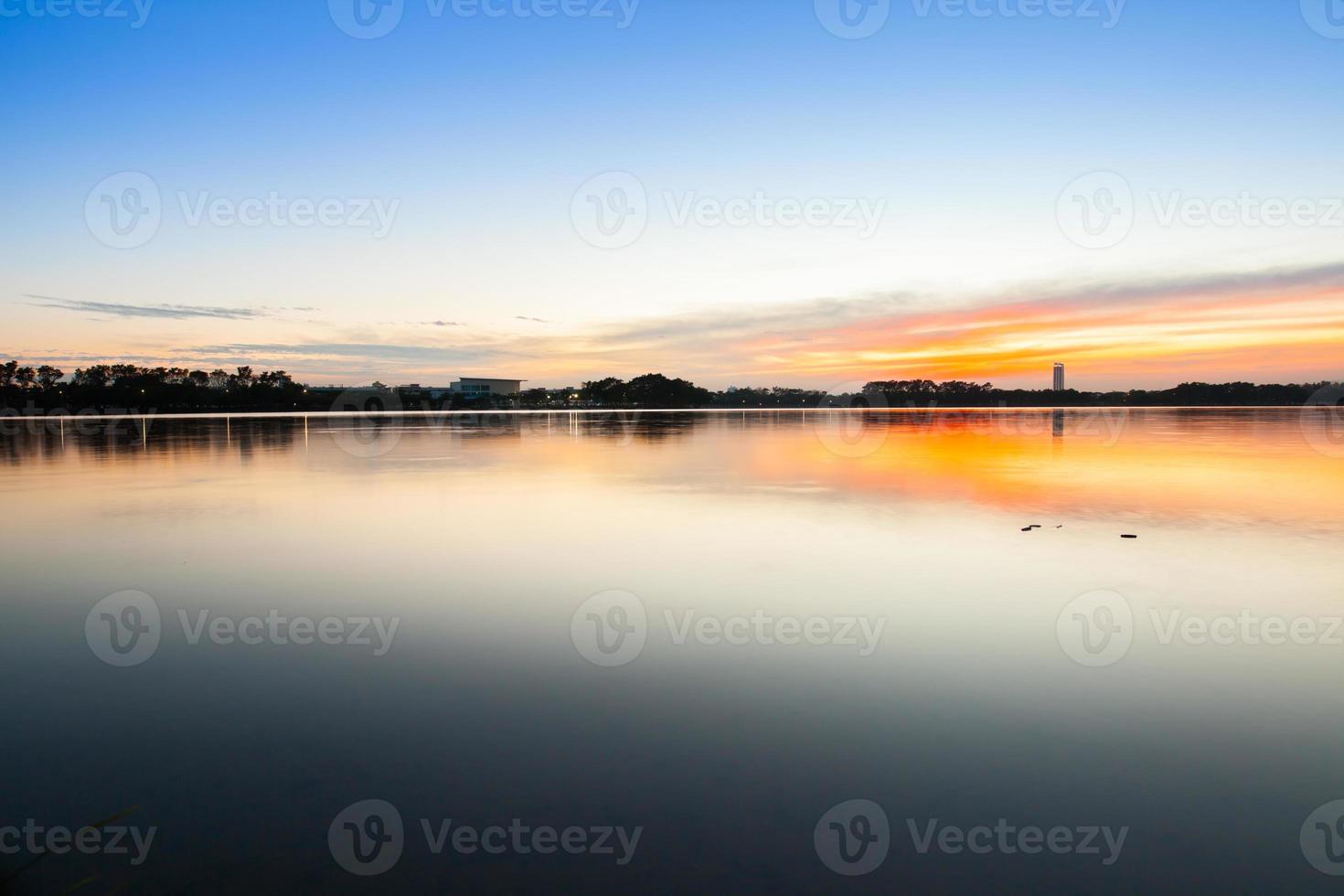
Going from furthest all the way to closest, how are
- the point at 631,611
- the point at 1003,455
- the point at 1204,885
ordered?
the point at 1003,455
the point at 631,611
the point at 1204,885

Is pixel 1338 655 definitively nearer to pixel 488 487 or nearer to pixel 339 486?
pixel 488 487

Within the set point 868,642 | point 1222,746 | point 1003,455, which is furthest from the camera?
point 1003,455

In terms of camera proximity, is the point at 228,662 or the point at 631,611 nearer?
the point at 228,662

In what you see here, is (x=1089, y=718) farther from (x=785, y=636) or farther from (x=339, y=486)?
(x=339, y=486)

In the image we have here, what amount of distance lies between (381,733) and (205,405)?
203 meters

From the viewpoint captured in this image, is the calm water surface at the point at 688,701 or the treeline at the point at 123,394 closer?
the calm water surface at the point at 688,701

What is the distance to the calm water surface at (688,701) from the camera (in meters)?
3.93

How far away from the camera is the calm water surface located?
3932 millimetres

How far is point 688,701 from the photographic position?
5945 mm

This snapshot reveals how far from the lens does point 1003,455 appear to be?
30750 millimetres

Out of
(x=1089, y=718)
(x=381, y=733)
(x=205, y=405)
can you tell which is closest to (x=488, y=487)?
(x=381, y=733)

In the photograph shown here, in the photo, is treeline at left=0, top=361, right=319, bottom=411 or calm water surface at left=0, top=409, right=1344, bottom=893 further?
treeline at left=0, top=361, right=319, bottom=411

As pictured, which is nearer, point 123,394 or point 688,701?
point 688,701

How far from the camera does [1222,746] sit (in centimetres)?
512
